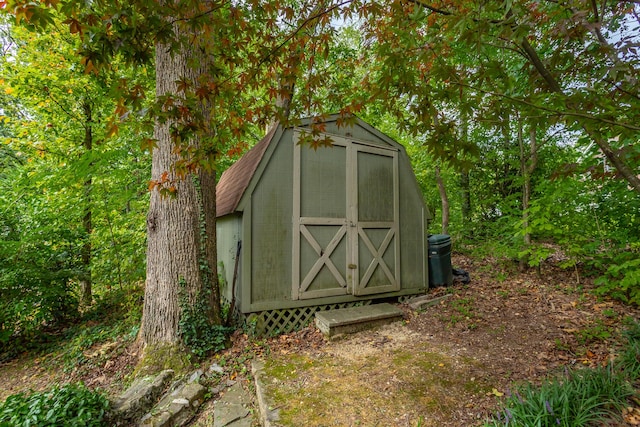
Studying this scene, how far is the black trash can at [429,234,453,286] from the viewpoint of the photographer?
5.89m

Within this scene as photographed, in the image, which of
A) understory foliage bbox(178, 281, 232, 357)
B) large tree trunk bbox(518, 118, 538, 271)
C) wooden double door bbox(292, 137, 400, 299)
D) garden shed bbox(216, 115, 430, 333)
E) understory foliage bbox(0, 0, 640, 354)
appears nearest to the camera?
understory foliage bbox(0, 0, 640, 354)

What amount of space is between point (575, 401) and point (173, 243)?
437 centimetres

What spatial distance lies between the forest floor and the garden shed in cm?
56

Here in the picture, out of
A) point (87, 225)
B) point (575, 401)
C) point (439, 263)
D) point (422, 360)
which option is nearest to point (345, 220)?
point (422, 360)

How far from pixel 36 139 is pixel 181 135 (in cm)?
705

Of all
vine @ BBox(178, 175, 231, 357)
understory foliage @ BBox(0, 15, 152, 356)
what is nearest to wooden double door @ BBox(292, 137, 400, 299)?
vine @ BBox(178, 175, 231, 357)

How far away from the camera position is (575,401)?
218cm

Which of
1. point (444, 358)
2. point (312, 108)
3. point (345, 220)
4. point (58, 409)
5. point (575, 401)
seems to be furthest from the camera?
point (345, 220)

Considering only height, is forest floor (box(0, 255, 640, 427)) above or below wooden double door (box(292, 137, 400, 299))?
below

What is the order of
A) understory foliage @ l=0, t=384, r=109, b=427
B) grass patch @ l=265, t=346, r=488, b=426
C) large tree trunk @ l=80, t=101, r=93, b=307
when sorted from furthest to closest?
large tree trunk @ l=80, t=101, r=93, b=307 → grass patch @ l=265, t=346, r=488, b=426 → understory foliage @ l=0, t=384, r=109, b=427

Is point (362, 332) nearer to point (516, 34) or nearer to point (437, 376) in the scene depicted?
point (437, 376)

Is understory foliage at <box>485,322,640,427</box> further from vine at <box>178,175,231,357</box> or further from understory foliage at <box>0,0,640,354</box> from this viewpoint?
vine at <box>178,175,231,357</box>

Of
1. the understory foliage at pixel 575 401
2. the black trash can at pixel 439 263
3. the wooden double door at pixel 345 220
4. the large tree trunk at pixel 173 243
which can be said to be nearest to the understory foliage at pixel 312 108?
the large tree trunk at pixel 173 243

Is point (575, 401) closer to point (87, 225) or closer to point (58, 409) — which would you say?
point (58, 409)
